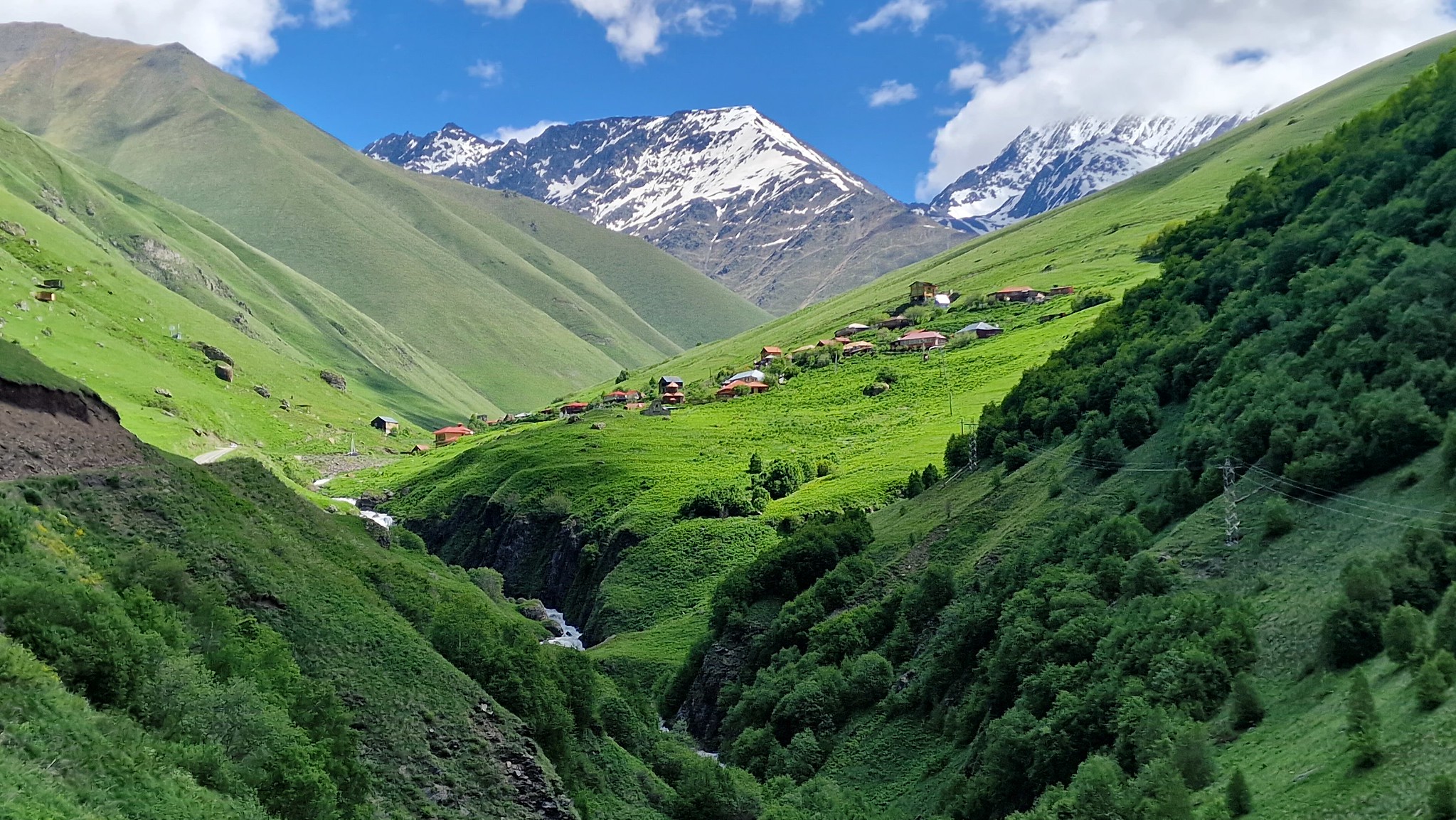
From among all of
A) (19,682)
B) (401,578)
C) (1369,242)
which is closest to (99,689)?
(19,682)

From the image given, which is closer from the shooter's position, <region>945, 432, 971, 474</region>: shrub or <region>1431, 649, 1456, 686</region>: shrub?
<region>1431, 649, 1456, 686</region>: shrub

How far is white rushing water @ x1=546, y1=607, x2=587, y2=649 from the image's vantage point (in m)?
116

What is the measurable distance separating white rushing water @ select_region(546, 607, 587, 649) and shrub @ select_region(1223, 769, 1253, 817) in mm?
84175

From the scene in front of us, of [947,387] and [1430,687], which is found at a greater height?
[947,387]

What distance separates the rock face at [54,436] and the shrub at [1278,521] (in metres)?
57.1

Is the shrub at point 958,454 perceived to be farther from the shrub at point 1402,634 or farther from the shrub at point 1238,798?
the shrub at point 1238,798

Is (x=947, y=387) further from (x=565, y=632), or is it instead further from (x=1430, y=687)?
(x=1430, y=687)

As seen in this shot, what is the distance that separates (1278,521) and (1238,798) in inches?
877

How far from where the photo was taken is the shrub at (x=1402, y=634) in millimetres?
36375

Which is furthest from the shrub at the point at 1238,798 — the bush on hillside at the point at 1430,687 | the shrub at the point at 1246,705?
the shrub at the point at 1246,705

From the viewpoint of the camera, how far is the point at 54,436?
5138cm

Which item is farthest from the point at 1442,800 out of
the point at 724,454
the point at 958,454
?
the point at 724,454

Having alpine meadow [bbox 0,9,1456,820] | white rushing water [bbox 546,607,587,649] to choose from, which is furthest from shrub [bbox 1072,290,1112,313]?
white rushing water [bbox 546,607,587,649]

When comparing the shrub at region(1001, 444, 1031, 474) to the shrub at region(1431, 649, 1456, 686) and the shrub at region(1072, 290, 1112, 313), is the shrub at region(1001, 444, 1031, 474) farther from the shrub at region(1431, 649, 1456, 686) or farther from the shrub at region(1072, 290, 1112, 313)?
the shrub at region(1072, 290, 1112, 313)
